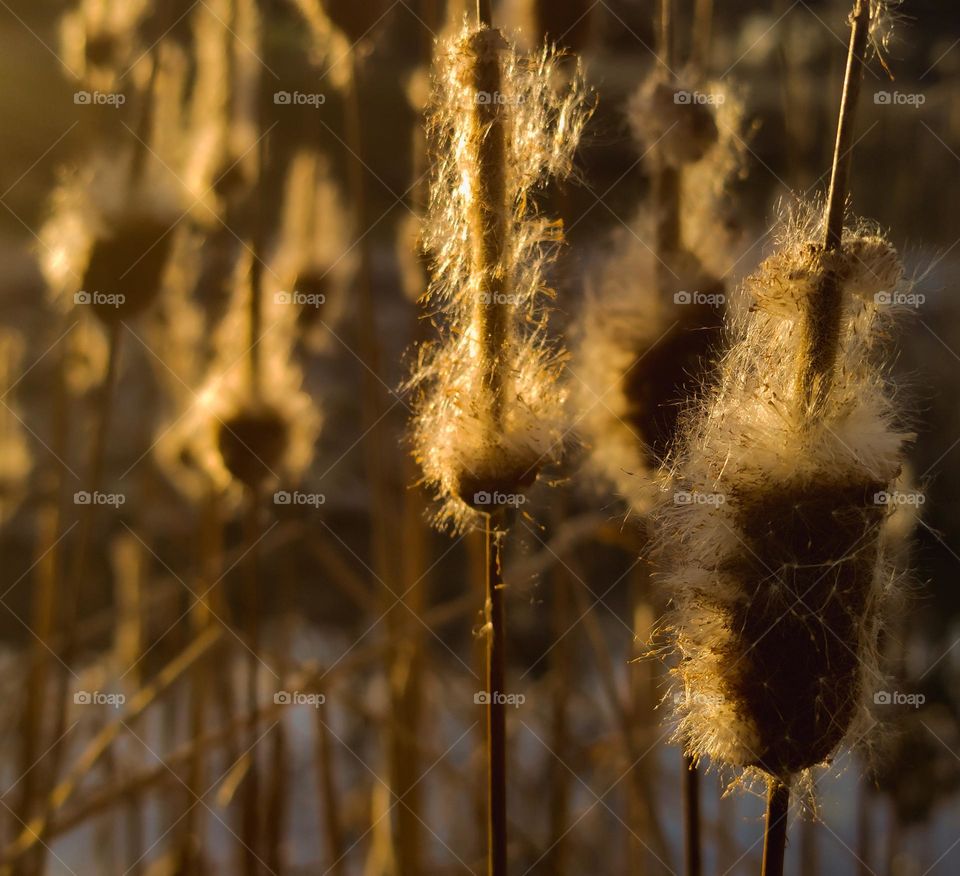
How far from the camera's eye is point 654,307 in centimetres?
75

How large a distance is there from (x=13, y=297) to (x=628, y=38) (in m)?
1.72

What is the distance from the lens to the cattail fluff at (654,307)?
0.73m

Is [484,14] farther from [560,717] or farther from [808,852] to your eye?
[808,852]

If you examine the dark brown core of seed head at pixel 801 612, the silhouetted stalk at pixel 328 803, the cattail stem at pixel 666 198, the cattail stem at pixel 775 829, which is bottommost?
the silhouetted stalk at pixel 328 803

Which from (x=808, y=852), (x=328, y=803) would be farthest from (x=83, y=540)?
(x=808, y=852)

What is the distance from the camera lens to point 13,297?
7.17 feet

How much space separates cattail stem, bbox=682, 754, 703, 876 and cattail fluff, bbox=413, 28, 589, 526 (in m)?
0.30

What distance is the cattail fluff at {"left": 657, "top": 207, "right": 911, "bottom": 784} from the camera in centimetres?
48

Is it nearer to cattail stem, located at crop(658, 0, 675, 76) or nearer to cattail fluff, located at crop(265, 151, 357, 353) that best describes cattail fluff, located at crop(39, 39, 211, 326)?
cattail fluff, located at crop(265, 151, 357, 353)

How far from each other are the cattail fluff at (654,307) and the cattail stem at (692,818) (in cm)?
23

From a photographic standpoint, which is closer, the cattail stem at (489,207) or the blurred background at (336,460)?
the cattail stem at (489,207)

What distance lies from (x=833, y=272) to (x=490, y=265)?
0.69ft

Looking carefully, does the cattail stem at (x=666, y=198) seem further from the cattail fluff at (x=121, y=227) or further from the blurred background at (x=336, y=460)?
the cattail fluff at (x=121, y=227)

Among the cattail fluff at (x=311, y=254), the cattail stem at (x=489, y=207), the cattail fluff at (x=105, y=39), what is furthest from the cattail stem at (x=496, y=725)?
the cattail fluff at (x=105, y=39)
